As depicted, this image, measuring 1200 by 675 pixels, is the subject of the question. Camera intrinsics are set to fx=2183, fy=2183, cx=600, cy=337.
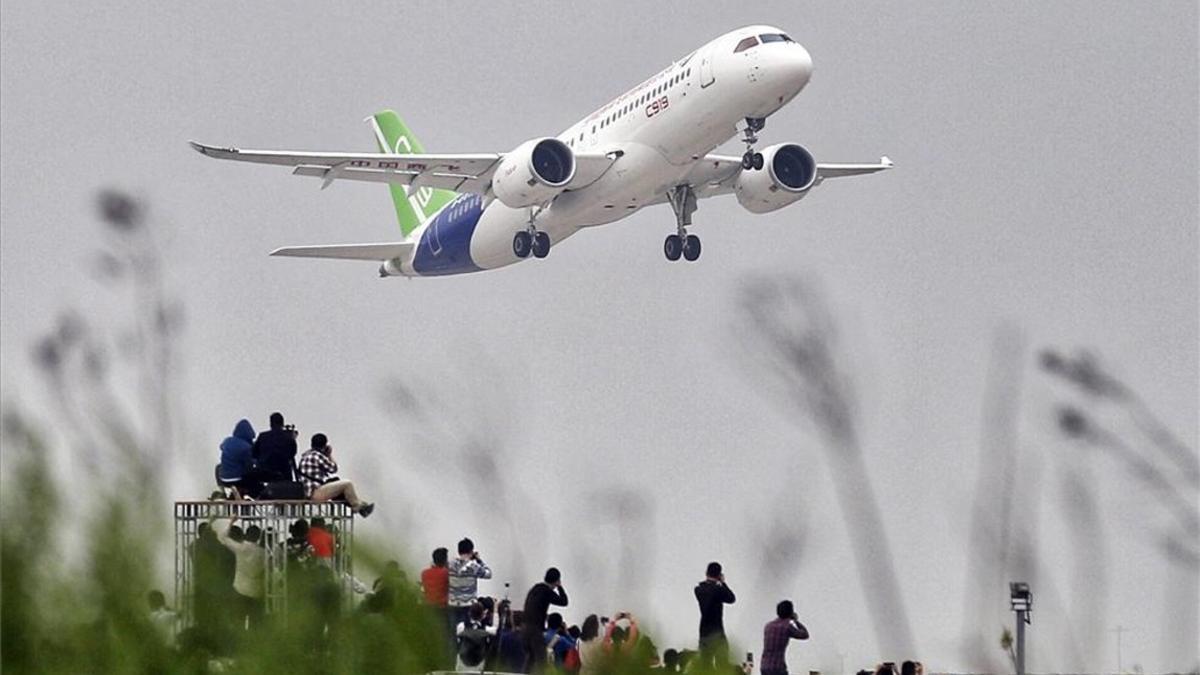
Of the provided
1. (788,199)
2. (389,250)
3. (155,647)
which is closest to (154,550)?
(155,647)

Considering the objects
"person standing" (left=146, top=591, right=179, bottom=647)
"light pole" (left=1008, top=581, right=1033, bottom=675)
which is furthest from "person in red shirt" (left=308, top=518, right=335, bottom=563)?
"light pole" (left=1008, top=581, right=1033, bottom=675)

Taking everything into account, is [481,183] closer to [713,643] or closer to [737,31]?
[737,31]

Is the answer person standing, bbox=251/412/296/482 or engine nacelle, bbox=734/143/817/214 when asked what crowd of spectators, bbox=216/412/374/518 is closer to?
person standing, bbox=251/412/296/482

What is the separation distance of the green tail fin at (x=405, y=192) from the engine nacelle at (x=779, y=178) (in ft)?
41.0

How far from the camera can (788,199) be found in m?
56.0

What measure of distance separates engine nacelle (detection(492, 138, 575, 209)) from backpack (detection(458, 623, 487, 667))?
39.1 meters

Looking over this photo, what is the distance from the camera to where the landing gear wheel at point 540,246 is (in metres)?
56.8

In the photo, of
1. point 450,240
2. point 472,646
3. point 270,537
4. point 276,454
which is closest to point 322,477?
point 276,454

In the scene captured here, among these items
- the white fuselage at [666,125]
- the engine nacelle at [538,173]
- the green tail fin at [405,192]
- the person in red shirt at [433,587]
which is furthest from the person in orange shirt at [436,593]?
the green tail fin at [405,192]

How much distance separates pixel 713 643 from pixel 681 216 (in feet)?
159

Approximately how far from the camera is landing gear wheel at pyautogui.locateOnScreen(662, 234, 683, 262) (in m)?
57.4

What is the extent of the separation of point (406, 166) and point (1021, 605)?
48.9 metres

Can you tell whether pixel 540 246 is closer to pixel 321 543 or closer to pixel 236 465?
pixel 236 465

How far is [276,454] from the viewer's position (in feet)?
63.1
